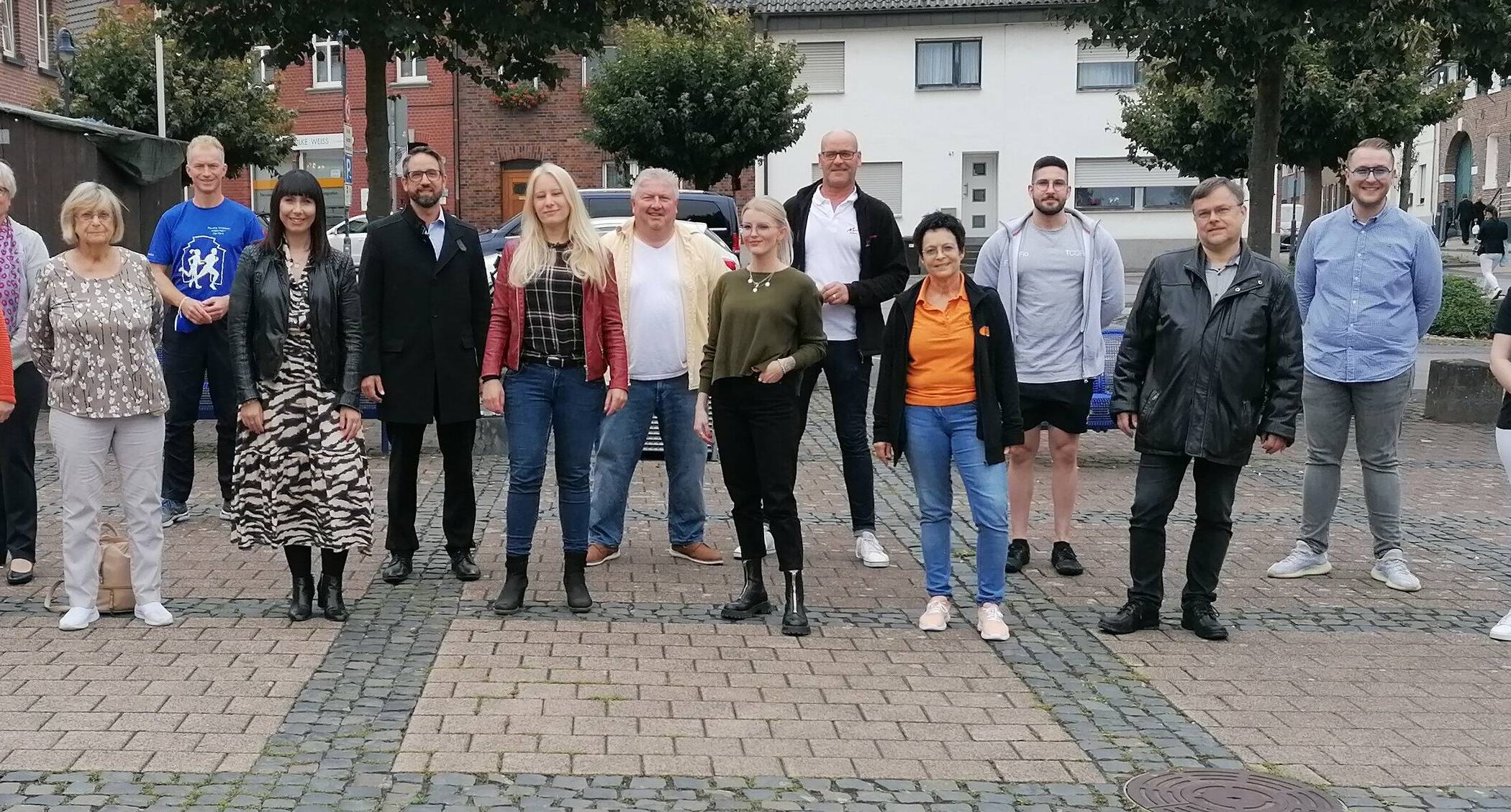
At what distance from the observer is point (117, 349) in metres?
6.11

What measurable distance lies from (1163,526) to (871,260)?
192 cm

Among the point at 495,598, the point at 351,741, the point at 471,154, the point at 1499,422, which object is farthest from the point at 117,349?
the point at 471,154

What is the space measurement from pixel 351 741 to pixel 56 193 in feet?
35.8

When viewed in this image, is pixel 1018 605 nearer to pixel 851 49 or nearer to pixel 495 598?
pixel 495 598

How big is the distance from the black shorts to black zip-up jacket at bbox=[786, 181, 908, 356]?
2.41ft

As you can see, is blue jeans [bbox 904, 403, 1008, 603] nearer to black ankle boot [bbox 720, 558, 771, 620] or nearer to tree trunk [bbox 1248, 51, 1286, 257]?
black ankle boot [bbox 720, 558, 771, 620]

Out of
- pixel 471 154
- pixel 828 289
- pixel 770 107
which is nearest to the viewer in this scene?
pixel 828 289

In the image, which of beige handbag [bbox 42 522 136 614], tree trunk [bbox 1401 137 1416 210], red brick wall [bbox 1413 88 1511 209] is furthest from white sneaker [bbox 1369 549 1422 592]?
red brick wall [bbox 1413 88 1511 209]

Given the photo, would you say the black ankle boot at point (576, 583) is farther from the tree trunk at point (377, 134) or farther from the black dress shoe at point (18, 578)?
the tree trunk at point (377, 134)

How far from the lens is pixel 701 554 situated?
7.36 meters

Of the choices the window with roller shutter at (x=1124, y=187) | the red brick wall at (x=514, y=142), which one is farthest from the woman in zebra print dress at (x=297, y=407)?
the window with roller shutter at (x=1124, y=187)

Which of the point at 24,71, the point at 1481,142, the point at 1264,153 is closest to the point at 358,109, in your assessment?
the point at 24,71

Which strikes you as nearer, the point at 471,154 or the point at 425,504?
the point at 425,504

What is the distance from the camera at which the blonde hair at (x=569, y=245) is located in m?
6.31
